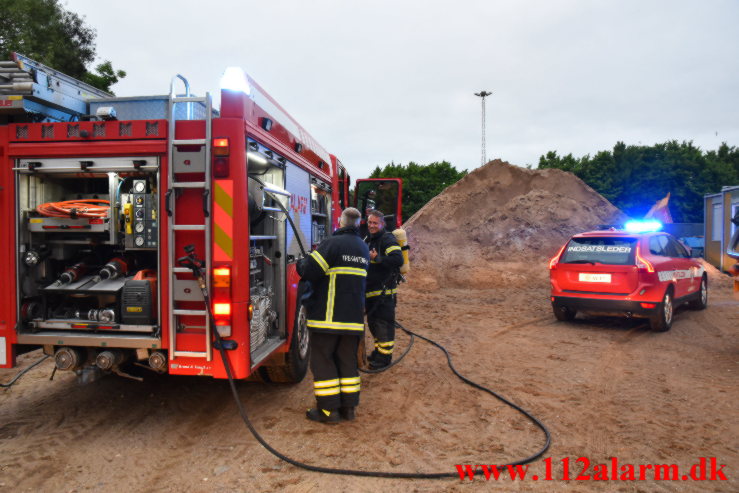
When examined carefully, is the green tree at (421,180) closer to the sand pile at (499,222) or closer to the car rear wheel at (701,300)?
the sand pile at (499,222)

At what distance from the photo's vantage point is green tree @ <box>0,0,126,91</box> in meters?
21.1

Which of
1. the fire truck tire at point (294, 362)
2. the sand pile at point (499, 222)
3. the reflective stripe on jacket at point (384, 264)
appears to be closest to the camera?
the fire truck tire at point (294, 362)

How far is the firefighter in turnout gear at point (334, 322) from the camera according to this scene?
407 centimetres

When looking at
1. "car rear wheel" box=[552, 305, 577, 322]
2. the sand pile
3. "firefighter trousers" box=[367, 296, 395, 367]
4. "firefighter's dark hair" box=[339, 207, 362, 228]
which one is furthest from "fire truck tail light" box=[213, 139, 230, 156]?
the sand pile

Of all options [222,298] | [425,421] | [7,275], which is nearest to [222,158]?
[222,298]

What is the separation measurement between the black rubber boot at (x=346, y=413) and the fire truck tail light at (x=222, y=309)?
1422 millimetres

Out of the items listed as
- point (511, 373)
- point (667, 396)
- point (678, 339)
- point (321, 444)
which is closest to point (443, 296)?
point (678, 339)

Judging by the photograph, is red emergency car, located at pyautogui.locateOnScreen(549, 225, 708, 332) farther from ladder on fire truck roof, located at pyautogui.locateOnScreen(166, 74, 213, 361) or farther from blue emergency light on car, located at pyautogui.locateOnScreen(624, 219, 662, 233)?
ladder on fire truck roof, located at pyautogui.locateOnScreen(166, 74, 213, 361)

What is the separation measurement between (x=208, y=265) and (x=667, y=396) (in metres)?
4.60

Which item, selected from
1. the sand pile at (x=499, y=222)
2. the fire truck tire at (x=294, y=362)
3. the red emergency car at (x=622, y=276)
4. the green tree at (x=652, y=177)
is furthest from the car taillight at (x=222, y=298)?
the green tree at (x=652, y=177)

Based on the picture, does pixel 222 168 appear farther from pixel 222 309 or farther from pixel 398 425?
pixel 398 425

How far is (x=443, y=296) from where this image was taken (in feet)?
43.5

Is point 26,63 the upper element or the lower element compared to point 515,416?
upper

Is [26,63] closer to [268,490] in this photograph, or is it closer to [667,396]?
[268,490]
